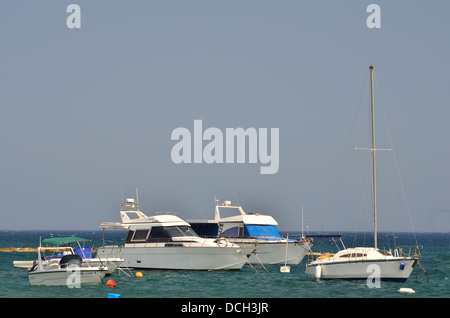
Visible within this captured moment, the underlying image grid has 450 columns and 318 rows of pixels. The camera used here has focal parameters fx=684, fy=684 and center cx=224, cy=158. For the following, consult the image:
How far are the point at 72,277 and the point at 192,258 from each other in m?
11.7

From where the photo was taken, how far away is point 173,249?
156ft

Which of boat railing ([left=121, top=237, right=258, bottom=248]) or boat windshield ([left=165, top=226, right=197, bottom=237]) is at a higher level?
boat windshield ([left=165, top=226, right=197, bottom=237])

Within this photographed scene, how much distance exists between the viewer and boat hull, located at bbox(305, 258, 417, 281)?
3831 centimetres

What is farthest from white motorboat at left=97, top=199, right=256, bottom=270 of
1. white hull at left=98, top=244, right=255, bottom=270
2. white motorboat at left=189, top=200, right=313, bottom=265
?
white motorboat at left=189, top=200, right=313, bottom=265

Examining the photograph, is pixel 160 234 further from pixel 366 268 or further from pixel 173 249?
pixel 366 268

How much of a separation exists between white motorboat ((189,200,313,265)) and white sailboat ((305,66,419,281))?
13801 mm

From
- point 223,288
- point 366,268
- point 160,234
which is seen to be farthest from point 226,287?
point 160,234

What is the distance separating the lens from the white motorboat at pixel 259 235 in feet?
184

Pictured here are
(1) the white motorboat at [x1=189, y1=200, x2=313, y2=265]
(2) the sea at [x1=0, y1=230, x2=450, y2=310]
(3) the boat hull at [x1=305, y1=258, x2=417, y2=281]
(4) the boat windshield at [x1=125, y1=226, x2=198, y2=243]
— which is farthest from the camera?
(1) the white motorboat at [x1=189, y1=200, x2=313, y2=265]

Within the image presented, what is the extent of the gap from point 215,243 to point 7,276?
1533 centimetres

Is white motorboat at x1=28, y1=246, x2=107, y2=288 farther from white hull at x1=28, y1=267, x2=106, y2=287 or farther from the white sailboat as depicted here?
the white sailboat

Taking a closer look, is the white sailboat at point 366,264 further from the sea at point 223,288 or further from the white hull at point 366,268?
the sea at point 223,288
